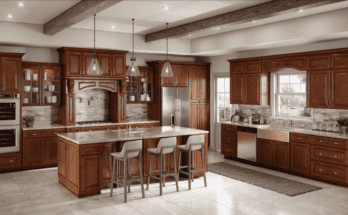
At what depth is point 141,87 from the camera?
902cm

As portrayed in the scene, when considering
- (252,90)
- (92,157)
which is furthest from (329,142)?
(92,157)

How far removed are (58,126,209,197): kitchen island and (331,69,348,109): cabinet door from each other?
2.90 meters

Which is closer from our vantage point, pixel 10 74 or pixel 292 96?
pixel 10 74

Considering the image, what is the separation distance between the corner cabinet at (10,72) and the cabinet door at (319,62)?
628cm

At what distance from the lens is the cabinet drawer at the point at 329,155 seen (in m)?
5.92

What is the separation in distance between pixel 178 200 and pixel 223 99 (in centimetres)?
496

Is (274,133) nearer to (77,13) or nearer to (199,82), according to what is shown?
(199,82)

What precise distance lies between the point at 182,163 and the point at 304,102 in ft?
10.7

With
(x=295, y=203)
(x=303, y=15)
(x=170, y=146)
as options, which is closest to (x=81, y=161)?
(x=170, y=146)

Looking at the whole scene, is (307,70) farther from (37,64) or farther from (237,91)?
(37,64)

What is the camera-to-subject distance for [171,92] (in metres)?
9.00

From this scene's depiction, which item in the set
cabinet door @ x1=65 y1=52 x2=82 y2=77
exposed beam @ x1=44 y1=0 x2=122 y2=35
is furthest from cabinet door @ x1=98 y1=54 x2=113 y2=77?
exposed beam @ x1=44 y1=0 x2=122 y2=35

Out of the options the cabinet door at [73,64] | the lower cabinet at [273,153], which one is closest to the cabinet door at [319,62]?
the lower cabinet at [273,153]

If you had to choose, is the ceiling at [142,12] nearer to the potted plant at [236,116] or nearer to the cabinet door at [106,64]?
the cabinet door at [106,64]
